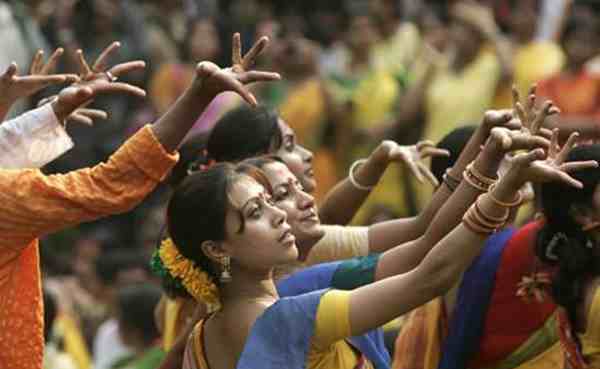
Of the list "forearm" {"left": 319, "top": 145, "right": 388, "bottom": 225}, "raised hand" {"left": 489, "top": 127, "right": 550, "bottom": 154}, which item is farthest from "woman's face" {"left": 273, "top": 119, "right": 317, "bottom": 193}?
"raised hand" {"left": 489, "top": 127, "right": 550, "bottom": 154}

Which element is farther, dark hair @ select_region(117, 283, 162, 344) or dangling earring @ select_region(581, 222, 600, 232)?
dark hair @ select_region(117, 283, 162, 344)

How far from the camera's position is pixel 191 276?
15.7 feet

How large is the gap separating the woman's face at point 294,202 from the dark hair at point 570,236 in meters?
0.66

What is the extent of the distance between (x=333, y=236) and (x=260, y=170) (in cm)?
81

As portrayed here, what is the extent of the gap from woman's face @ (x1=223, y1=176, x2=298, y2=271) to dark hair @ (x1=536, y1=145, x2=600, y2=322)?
32.0 inches

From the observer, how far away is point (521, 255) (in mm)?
5469

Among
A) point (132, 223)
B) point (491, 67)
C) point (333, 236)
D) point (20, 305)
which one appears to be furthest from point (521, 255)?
point (132, 223)

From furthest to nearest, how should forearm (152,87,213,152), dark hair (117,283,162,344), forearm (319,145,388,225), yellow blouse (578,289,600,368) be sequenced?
dark hair (117,283,162,344) < forearm (319,145,388,225) < yellow blouse (578,289,600,368) < forearm (152,87,213,152)

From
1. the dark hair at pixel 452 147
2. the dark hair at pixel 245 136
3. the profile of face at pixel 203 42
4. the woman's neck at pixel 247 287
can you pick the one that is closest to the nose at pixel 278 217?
the woman's neck at pixel 247 287

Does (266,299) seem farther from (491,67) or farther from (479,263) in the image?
(491,67)

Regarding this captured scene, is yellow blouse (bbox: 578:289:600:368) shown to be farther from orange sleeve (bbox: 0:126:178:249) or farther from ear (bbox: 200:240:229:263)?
orange sleeve (bbox: 0:126:178:249)

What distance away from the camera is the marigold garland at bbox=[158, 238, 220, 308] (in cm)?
475

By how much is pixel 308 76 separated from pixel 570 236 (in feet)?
17.1

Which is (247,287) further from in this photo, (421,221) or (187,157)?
(187,157)
